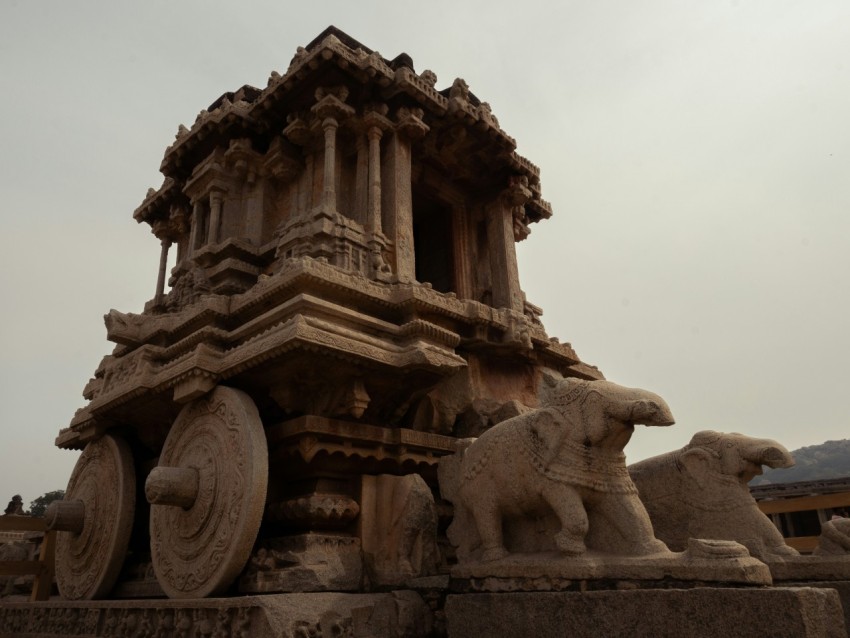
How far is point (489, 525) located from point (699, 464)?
2116mm

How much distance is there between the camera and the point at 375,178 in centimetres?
890

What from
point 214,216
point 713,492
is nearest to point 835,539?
point 713,492

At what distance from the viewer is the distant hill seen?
3615 inches

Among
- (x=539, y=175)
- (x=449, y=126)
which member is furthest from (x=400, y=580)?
(x=539, y=175)

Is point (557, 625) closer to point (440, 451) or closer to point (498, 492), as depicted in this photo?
point (498, 492)

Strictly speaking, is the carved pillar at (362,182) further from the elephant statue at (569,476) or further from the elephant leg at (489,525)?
the elephant leg at (489,525)

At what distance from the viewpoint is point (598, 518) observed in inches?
218

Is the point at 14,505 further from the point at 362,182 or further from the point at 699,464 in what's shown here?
the point at 699,464

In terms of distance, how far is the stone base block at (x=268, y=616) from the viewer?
16.8 ft

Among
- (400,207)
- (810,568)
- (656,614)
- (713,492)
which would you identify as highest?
(400,207)

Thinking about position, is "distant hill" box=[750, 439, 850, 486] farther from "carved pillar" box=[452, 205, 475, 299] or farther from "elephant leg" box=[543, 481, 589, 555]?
"elephant leg" box=[543, 481, 589, 555]

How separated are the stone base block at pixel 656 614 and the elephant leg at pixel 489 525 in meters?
0.43

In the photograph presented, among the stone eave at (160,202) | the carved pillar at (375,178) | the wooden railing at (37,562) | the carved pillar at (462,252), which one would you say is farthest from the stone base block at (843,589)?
the stone eave at (160,202)

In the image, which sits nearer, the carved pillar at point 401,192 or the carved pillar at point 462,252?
the carved pillar at point 401,192
